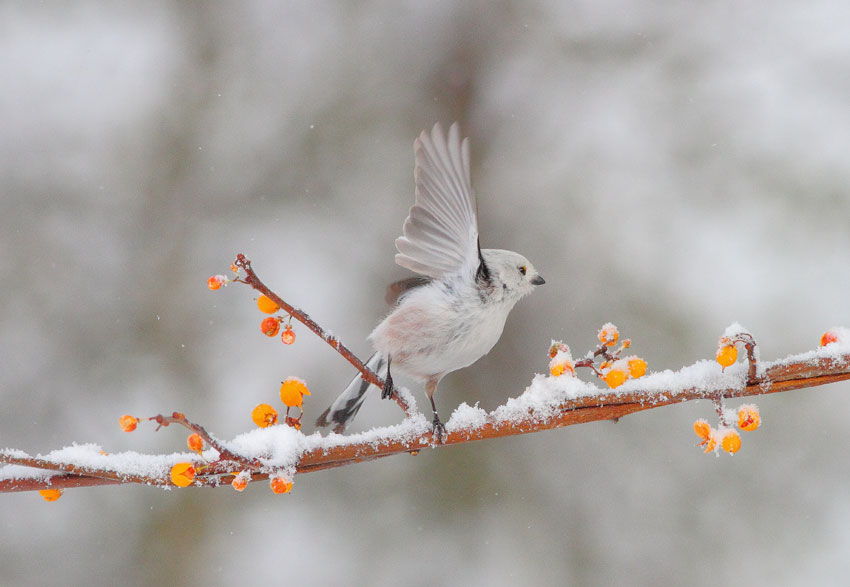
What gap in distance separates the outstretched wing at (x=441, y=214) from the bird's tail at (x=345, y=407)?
1.45ft

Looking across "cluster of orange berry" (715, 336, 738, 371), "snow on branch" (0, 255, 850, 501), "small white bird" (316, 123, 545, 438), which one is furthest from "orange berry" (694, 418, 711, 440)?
"small white bird" (316, 123, 545, 438)

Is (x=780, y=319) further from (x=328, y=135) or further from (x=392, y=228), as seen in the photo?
(x=328, y=135)

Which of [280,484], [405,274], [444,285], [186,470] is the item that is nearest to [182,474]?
[186,470]

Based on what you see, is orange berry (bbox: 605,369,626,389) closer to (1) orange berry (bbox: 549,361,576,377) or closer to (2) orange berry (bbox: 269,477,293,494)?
(1) orange berry (bbox: 549,361,576,377)

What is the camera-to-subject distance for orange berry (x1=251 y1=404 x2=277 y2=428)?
1397mm

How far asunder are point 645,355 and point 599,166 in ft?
3.95

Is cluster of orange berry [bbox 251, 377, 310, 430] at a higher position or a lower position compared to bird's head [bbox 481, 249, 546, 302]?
lower

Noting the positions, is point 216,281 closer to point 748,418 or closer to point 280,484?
point 280,484

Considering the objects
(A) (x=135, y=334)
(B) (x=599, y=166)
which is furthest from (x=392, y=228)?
(A) (x=135, y=334)

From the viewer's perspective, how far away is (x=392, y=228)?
429 centimetres

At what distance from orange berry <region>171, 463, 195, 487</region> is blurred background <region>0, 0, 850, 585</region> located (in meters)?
2.42

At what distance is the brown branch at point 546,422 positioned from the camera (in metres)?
1.28

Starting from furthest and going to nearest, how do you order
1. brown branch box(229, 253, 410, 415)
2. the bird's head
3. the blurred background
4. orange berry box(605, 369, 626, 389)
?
the blurred background
the bird's head
orange berry box(605, 369, 626, 389)
brown branch box(229, 253, 410, 415)

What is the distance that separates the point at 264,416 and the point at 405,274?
2.36 meters
